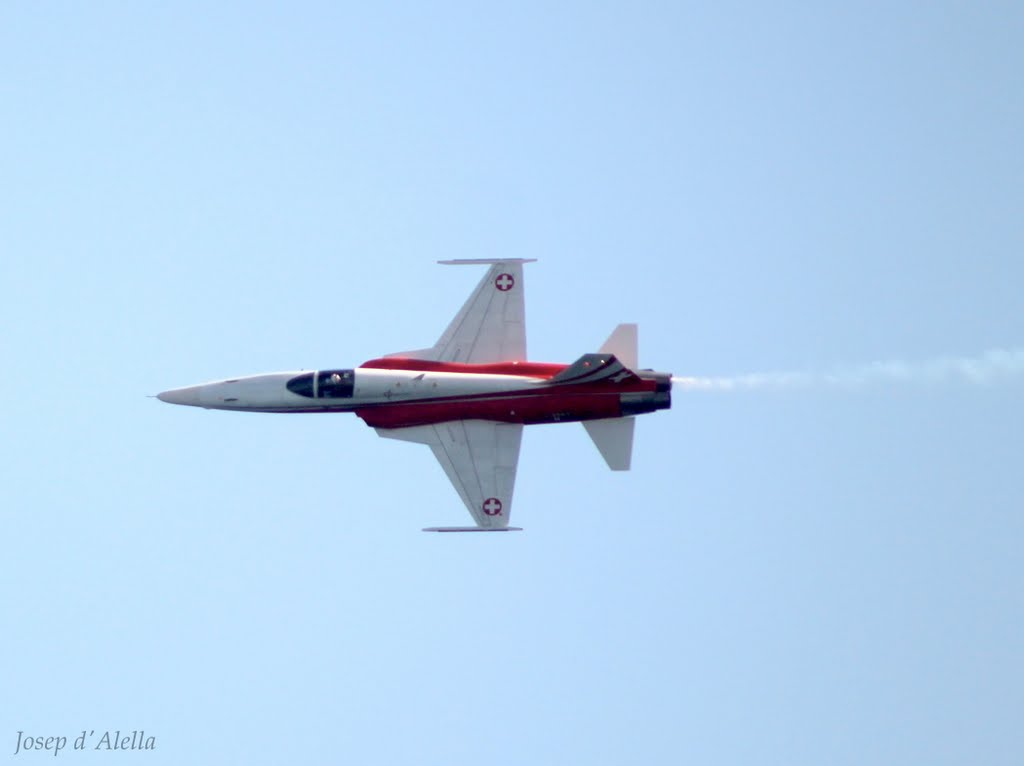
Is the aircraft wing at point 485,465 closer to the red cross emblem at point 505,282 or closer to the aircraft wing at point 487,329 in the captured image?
the aircraft wing at point 487,329

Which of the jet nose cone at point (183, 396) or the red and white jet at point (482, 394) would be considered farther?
the jet nose cone at point (183, 396)

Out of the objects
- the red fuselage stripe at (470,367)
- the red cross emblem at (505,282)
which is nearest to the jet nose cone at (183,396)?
the red fuselage stripe at (470,367)

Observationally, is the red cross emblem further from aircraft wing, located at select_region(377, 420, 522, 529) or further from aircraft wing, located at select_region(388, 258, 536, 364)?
aircraft wing, located at select_region(377, 420, 522, 529)

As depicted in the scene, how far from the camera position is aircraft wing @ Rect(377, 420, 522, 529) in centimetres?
5862

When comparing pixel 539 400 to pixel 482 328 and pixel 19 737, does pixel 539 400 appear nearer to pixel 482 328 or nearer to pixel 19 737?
pixel 482 328

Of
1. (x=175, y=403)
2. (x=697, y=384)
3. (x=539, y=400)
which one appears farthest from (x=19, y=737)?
(x=697, y=384)

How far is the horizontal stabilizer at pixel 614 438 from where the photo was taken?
190ft

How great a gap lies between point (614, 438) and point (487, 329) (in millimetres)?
5541

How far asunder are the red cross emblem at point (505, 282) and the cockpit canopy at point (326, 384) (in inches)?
218

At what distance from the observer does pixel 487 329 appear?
59844mm

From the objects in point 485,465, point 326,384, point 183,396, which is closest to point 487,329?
point 485,465

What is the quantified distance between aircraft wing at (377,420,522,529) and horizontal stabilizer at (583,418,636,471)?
8.25 ft

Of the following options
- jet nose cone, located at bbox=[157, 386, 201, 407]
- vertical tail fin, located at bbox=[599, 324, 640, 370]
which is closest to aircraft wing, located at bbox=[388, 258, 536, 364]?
vertical tail fin, located at bbox=[599, 324, 640, 370]

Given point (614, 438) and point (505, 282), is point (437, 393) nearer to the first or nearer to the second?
point (505, 282)
